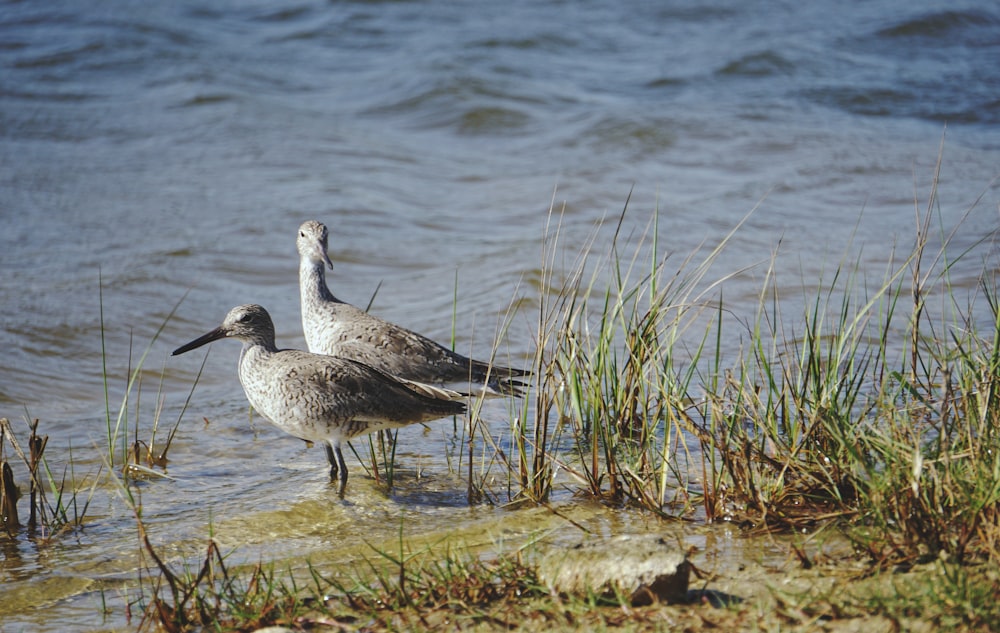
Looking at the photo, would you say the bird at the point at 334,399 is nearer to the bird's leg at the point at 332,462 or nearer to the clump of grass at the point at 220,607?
the bird's leg at the point at 332,462

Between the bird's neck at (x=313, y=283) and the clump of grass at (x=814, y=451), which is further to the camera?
the bird's neck at (x=313, y=283)

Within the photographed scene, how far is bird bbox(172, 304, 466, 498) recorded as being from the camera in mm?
5277

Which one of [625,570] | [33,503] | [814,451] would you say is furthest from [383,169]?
[625,570]

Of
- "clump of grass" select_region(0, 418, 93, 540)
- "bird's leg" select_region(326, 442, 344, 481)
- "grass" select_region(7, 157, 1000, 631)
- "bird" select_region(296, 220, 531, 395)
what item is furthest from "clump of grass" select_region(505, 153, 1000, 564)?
"clump of grass" select_region(0, 418, 93, 540)

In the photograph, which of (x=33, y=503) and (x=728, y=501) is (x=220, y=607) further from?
(x=728, y=501)

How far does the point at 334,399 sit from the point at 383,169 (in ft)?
23.8

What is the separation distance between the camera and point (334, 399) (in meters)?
5.29

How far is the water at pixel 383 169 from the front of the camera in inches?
243

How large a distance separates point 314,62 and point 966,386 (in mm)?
13712

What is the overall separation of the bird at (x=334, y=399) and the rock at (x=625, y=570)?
1.90m

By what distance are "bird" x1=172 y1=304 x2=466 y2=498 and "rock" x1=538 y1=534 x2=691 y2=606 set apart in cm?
190

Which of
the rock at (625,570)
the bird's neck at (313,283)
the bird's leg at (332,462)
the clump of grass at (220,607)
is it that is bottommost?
the bird's leg at (332,462)

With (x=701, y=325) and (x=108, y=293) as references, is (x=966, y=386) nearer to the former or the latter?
(x=701, y=325)

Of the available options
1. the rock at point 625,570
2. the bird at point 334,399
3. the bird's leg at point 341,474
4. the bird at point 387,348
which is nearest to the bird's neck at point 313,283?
the bird at point 387,348
